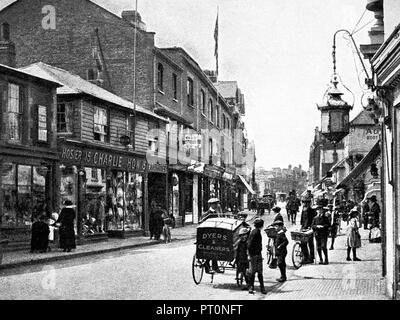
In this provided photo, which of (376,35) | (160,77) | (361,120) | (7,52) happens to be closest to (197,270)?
(376,35)

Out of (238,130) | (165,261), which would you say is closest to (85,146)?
(165,261)

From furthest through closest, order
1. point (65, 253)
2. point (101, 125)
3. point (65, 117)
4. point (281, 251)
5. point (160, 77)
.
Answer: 1. point (160, 77)
2. point (101, 125)
3. point (65, 117)
4. point (65, 253)
5. point (281, 251)

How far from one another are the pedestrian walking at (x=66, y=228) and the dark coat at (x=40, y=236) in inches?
19.5

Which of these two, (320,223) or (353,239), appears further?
(353,239)

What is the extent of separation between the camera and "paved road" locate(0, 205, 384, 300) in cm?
988

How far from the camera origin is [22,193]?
17547 mm

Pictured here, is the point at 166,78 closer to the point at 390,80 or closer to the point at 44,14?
the point at 44,14

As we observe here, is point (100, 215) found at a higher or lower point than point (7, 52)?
lower

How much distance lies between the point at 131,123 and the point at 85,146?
402cm

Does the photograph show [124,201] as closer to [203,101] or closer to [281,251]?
[281,251]

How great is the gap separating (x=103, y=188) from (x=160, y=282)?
11.5m

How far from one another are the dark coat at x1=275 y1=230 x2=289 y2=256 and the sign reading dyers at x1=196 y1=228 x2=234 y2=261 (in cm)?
120

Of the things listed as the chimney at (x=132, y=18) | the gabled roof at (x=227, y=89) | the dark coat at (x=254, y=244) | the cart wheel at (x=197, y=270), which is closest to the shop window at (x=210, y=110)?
the chimney at (x=132, y=18)
